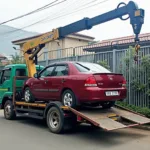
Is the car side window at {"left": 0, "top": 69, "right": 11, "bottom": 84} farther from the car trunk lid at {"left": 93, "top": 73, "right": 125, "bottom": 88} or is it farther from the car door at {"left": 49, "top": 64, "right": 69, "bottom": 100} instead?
the car trunk lid at {"left": 93, "top": 73, "right": 125, "bottom": 88}

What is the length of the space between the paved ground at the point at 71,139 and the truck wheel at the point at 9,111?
1.38 metres

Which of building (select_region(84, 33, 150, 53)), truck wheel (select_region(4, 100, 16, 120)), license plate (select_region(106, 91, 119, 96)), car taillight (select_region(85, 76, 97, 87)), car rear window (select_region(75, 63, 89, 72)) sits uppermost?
building (select_region(84, 33, 150, 53))

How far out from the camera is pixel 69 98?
823 centimetres

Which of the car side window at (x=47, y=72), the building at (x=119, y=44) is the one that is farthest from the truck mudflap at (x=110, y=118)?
the building at (x=119, y=44)

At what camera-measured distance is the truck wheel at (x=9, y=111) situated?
36.1 ft

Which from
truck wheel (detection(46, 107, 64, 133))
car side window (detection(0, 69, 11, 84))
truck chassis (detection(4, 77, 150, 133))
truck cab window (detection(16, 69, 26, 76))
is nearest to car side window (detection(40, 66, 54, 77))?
truck chassis (detection(4, 77, 150, 133))

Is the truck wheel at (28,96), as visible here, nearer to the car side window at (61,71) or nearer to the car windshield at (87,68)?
the car side window at (61,71)

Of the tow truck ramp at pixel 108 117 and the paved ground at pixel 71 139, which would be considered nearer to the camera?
the paved ground at pixel 71 139

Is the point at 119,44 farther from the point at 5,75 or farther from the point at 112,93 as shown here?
the point at 112,93

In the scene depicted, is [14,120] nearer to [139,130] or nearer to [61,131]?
[61,131]

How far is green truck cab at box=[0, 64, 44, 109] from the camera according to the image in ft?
36.5

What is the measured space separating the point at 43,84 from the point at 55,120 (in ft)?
4.82

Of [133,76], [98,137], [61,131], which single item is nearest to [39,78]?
[61,131]

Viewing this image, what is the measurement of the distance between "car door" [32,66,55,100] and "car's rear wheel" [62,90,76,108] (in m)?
0.88
